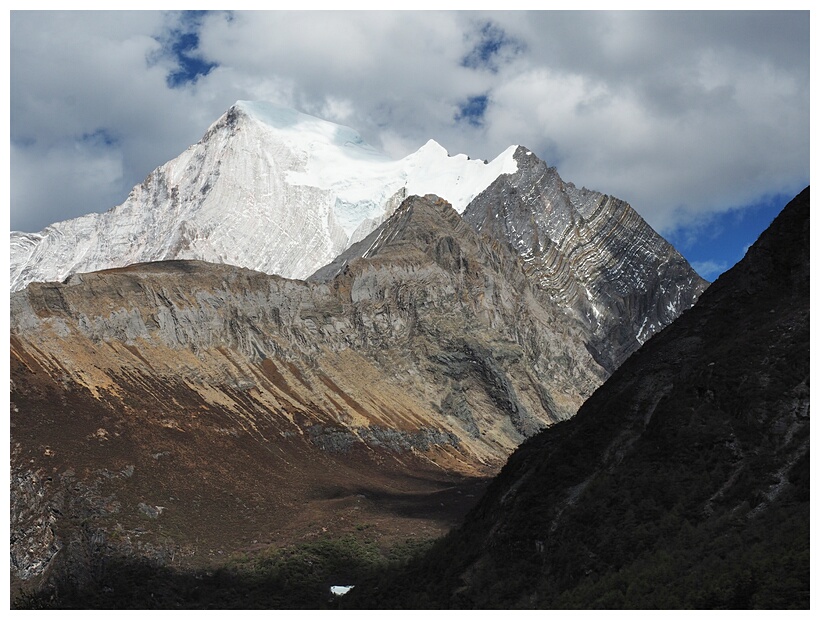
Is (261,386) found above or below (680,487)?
above

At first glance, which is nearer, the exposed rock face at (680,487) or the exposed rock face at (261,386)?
the exposed rock face at (680,487)

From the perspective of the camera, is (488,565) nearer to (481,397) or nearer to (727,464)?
(727,464)

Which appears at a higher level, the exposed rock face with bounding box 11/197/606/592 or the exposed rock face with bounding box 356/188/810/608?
the exposed rock face with bounding box 11/197/606/592

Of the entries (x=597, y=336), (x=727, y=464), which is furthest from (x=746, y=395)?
(x=597, y=336)

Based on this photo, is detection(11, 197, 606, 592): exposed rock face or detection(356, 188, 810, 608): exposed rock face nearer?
detection(356, 188, 810, 608): exposed rock face

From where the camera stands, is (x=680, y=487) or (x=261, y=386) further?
(x=261, y=386)

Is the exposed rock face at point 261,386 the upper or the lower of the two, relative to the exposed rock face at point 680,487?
upper
